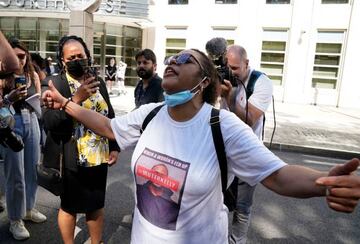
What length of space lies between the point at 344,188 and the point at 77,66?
2.03 metres

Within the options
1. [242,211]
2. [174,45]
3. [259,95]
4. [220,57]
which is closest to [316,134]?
→ [242,211]

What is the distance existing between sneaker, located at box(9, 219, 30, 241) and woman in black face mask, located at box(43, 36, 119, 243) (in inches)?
28.9

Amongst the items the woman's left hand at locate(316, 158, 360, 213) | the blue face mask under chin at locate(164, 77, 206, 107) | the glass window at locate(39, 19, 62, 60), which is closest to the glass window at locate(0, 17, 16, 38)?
the glass window at locate(39, 19, 62, 60)

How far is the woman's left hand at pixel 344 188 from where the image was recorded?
1.12 m

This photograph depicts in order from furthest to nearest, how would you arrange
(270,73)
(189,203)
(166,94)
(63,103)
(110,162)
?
(270,73), (110,162), (63,103), (166,94), (189,203)

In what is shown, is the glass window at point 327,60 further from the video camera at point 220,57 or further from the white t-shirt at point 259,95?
the video camera at point 220,57

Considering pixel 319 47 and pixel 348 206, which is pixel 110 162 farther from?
pixel 319 47

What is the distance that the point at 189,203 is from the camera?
4.99ft

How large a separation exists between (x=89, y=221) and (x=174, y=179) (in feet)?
4.85

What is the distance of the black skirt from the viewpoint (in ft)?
8.18

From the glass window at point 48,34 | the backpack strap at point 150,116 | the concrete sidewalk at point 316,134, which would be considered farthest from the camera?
the glass window at point 48,34

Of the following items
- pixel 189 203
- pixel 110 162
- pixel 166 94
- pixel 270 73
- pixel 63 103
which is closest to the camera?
pixel 189 203

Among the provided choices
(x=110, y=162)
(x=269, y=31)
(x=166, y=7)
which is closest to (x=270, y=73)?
(x=269, y=31)

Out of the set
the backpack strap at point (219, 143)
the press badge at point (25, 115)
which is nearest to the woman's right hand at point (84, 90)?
the backpack strap at point (219, 143)
